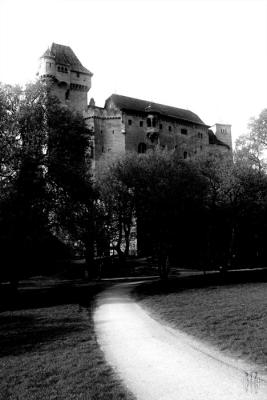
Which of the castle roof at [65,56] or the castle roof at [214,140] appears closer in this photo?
the castle roof at [65,56]

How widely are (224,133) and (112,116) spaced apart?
29889 mm

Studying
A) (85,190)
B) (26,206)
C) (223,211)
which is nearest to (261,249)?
(223,211)

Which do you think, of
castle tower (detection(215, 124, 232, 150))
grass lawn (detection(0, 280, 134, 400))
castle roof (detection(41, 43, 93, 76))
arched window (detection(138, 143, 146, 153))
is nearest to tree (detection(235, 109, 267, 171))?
grass lawn (detection(0, 280, 134, 400))

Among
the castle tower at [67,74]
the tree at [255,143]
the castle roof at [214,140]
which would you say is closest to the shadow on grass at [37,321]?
the tree at [255,143]

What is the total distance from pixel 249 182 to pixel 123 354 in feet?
87.8

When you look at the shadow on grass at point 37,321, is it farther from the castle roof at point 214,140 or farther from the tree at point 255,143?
the castle roof at point 214,140

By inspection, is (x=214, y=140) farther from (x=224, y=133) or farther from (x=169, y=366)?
(x=169, y=366)

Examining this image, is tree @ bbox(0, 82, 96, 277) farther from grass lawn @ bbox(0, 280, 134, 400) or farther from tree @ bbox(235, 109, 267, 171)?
tree @ bbox(235, 109, 267, 171)

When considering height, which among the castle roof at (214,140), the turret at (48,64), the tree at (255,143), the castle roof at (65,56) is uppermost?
the castle roof at (65,56)

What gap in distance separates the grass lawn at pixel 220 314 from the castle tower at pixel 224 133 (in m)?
64.4

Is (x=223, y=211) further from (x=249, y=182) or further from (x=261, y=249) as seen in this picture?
(x=261, y=249)

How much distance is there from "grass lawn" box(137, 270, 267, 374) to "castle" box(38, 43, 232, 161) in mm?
43967

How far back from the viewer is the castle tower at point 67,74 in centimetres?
6438

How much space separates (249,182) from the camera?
1378 inches
